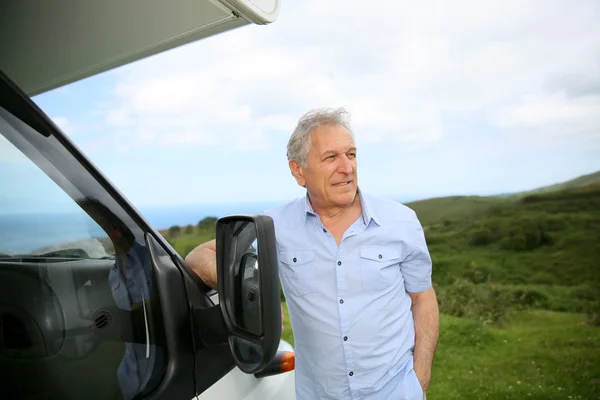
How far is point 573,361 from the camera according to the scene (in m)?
8.30

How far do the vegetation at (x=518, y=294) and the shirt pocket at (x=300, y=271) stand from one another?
6.24 meters

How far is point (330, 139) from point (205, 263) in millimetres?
753

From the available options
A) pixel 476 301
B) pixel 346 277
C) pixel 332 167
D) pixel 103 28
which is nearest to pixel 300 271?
pixel 346 277

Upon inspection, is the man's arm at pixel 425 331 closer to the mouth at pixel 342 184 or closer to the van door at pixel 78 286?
the mouth at pixel 342 184

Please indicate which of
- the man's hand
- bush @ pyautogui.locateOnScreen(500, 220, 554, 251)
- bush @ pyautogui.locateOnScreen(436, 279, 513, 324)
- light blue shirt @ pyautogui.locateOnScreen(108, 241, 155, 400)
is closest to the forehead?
the man's hand

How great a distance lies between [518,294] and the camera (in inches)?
447

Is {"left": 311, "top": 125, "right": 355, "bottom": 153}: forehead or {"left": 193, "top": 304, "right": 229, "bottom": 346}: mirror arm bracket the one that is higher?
{"left": 311, "top": 125, "right": 355, "bottom": 153}: forehead

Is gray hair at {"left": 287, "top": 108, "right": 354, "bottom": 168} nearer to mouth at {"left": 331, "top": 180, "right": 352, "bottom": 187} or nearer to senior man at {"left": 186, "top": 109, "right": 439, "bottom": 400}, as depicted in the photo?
senior man at {"left": 186, "top": 109, "right": 439, "bottom": 400}

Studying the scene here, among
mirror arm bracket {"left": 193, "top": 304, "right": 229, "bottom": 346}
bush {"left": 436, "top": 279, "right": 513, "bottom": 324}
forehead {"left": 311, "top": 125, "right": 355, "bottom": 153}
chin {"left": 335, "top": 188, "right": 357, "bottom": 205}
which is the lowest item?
bush {"left": 436, "top": 279, "right": 513, "bottom": 324}

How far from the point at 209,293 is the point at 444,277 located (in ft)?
39.1

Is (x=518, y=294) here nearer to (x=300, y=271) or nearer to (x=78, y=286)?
(x=300, y=271)

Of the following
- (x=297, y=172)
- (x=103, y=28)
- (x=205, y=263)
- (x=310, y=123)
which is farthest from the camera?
(x=297, y=172)

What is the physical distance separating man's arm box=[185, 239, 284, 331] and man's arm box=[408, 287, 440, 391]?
991 mm

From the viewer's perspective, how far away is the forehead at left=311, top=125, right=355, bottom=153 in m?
1.96
